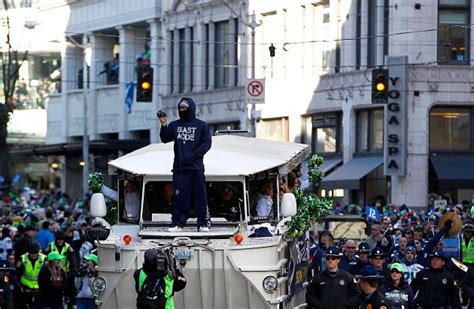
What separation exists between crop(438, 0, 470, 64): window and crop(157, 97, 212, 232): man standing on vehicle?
100 feet

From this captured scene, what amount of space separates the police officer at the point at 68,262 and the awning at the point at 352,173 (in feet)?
80.6

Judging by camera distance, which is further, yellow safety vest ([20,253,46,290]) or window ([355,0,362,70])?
window ([355,0,362,70])

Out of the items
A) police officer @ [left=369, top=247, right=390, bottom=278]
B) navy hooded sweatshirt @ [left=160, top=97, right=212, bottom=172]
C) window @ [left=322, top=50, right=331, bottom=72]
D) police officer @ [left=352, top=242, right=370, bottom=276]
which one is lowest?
police officer @ [left=352, top=242, right=370, bottom=276]

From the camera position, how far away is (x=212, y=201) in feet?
71.4

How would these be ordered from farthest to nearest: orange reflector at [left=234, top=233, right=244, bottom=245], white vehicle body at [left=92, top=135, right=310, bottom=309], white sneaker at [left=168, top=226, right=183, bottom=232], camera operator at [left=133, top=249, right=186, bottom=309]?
white sneaker at [left=168, top=226, right=183, bottom=232], orange reflector at [left=234, top=233, right=244, bottom=245], white vehicle body at [left=92, top=135, right=310, bottom=309], camera operator at [left=133, top=249, right=186, bottom=309]

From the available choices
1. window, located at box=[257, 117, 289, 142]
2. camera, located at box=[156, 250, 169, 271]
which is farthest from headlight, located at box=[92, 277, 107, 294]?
window, located at box=[257, 117, 289, 142]

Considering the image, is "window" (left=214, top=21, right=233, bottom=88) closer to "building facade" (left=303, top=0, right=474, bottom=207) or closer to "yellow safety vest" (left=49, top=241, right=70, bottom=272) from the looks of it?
"building facade" (left=303, top=0, right=474, bottom=207)

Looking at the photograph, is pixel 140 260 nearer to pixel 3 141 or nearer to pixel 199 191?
pixel 199 191

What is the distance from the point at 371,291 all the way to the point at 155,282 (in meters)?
2.77

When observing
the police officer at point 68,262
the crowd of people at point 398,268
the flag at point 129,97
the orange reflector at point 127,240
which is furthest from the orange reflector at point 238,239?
the flag at point 129,97

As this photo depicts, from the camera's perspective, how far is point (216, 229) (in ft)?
69.3

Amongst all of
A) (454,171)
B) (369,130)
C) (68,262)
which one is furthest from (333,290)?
(369,130)

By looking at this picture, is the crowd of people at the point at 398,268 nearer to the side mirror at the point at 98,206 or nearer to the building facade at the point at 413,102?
the side mirror at the point at 98,206

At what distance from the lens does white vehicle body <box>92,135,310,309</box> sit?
2017 cm
